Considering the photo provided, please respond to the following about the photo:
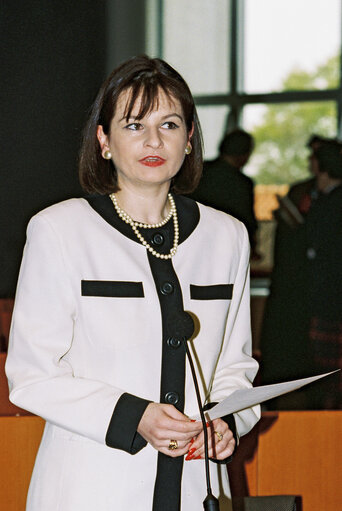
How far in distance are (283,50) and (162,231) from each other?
26.5 feet

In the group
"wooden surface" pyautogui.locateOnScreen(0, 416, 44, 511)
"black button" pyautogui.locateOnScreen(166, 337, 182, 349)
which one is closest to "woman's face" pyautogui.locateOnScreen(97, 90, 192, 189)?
"black button" pyautogui.locateOnScreen(166, 337, 182, 349)

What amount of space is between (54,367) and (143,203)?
41 centimetres

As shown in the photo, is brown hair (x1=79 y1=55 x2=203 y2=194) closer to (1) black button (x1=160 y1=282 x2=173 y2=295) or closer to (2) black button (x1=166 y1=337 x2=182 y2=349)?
(1) black button (x1=160 y1=282 x2=173 y2=295)

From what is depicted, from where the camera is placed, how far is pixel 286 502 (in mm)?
2107

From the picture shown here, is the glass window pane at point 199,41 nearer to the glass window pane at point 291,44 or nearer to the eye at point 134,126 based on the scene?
the glass window pane at point 291,44

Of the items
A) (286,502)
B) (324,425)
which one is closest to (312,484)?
(324,425)

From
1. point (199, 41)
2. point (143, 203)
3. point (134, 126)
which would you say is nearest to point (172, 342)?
point (143, 203)

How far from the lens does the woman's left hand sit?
1495mm

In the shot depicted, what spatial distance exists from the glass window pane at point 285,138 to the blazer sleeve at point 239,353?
7.76 meters

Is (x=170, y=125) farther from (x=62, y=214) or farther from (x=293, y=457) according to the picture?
(x=293, y=457)

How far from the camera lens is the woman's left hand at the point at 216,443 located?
1.50 meters

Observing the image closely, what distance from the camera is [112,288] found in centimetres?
155

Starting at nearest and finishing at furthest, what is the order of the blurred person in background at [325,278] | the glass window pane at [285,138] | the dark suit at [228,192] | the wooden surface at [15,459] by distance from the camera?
1. the wooden surface at [15,459]
2. the blurred person in background at [325,278]
3. the dark suit at [228,192]
4. the glass window pane at [285,138]

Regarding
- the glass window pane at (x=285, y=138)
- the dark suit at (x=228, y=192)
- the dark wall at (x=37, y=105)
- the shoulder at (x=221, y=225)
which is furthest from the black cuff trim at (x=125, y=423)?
the glass window pane at (x=285, y=138)
